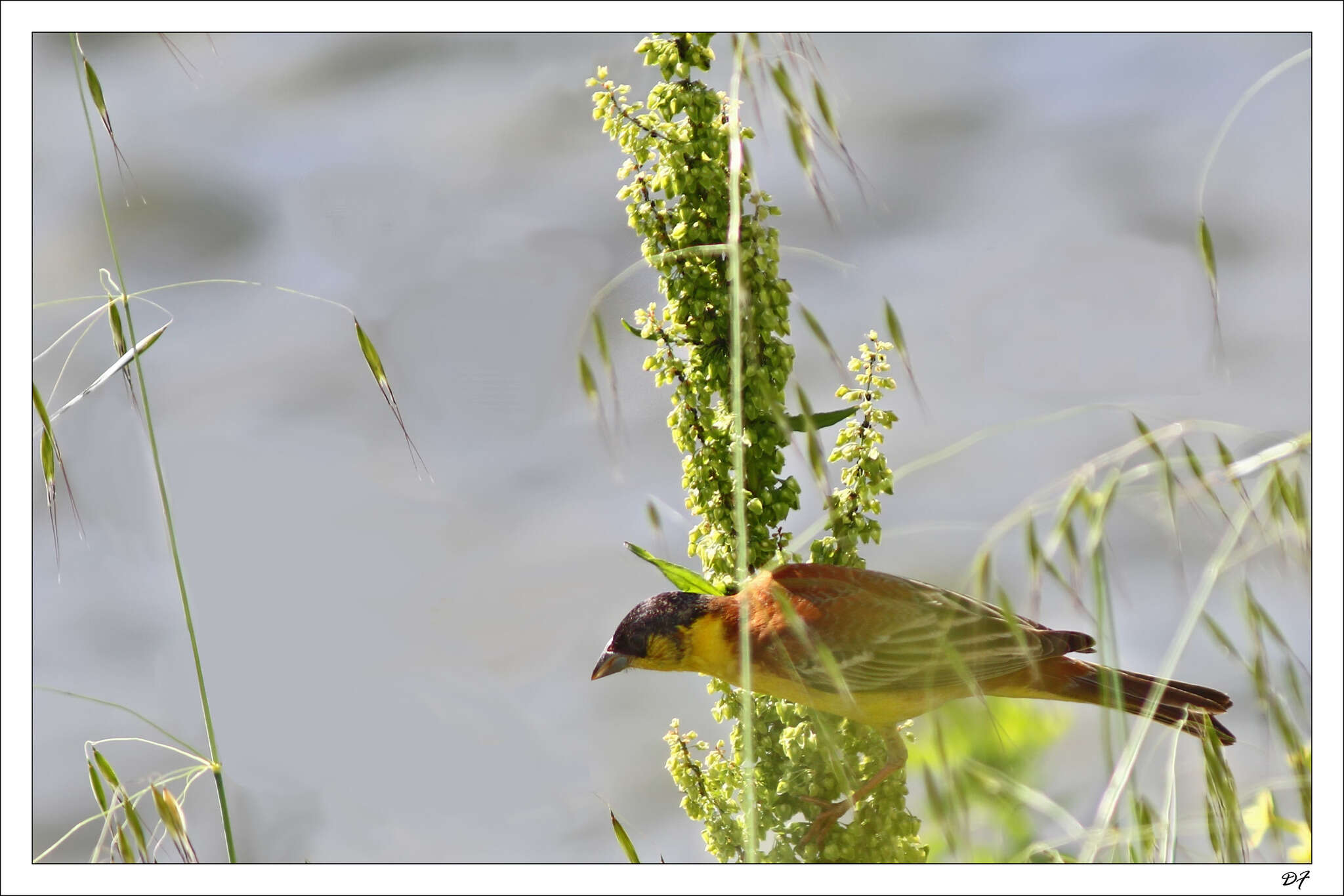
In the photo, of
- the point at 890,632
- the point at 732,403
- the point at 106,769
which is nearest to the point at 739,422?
the point at 732,403

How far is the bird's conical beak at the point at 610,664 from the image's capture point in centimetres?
81

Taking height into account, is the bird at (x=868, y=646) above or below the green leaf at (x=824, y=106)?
below

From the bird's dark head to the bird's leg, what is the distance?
0.16m

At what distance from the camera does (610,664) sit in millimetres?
806

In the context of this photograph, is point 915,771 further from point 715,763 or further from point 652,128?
point 652,128

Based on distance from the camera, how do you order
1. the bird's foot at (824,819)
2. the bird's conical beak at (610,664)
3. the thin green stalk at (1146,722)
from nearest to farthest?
the thin green stalk at (1146,722) → the bird's foot at (824,819) → the bird's conical beak at (610,664)

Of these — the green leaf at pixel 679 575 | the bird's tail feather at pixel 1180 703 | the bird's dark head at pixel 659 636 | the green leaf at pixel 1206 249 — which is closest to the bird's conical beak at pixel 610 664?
the bird's dark head at pixel 659 636

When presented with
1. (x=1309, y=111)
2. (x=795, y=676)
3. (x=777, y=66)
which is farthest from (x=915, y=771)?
(x=1309, y=111)

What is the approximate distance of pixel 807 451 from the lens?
57 centimetres

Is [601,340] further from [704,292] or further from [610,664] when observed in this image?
[610,664]

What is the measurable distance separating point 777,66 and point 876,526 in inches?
13.4

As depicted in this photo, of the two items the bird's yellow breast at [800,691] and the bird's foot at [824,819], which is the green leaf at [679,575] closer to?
the bird's yellow breast at [800,691]

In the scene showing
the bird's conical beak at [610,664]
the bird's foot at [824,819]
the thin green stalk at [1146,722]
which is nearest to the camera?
the thin green stalk at [1146,722]

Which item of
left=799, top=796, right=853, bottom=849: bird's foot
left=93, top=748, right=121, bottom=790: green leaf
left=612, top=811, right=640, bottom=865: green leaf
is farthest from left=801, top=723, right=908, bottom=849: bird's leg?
left=93, top=748, right=121, bottom=790: green leaf
